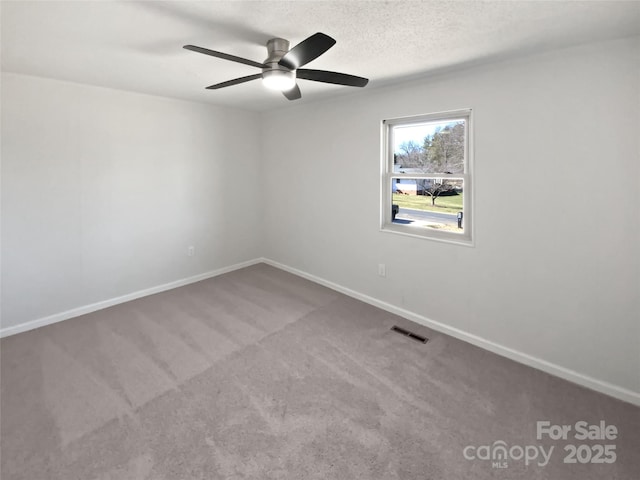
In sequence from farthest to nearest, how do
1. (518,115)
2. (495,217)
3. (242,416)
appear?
(495,217)
(518,115)
(242,416)

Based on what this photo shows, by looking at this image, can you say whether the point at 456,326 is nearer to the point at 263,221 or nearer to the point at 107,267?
the point at 263,221

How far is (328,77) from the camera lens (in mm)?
2020

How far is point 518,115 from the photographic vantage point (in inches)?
92.0

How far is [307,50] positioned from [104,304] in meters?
3.42

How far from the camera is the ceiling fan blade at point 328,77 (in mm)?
1963

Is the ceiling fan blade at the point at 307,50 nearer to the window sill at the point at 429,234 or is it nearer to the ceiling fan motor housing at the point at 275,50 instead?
the ceiling fan motor housing at the point at 275,50

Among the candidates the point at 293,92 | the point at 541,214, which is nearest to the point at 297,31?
the point at 293,92

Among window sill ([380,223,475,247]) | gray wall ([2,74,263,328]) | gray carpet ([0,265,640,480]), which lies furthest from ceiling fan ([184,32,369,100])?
gray wall ([2,74,263,328])

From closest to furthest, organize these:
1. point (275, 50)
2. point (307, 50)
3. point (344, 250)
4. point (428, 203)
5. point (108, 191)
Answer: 1. point (307, 50)
2. point (275, 50)
3. point (428, 203)
4. point (108, 191)
5. point (344, 250)

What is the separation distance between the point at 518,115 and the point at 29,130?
13.6 feet

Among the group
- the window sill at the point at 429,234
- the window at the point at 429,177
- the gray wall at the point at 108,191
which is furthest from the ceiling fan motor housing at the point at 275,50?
the gray wall at the point at 108,191

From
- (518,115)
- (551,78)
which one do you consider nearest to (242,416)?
(518,115)

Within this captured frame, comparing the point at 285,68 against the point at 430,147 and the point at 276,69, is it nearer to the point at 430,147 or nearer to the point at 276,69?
the point at 276,69

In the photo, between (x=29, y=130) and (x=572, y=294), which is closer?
(x=572, y=294)
